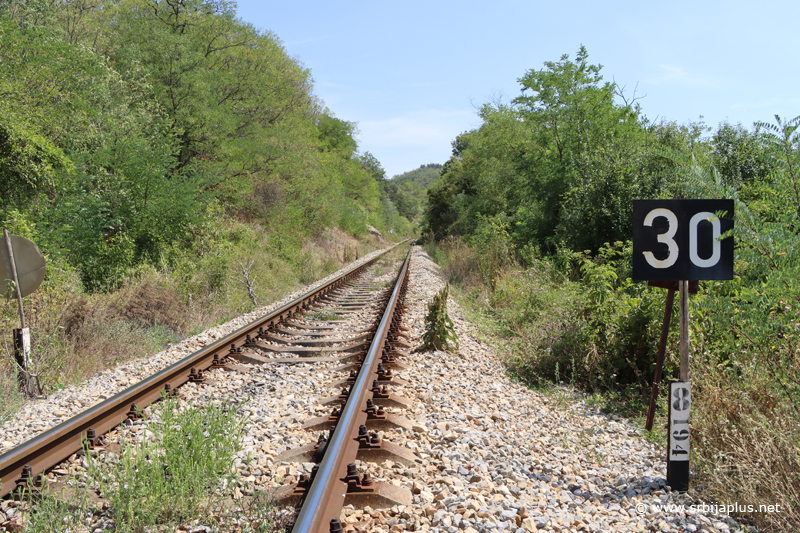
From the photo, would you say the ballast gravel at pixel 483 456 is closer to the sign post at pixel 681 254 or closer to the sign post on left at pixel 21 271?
the sign post at pixel 681 254

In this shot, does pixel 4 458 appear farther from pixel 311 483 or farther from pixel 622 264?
pixel 622 264

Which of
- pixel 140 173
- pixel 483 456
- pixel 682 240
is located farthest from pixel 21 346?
pixel 140 173

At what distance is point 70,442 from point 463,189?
104 feet

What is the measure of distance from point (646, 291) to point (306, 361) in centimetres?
426

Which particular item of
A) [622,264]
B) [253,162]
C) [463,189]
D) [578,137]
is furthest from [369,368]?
[463,189]

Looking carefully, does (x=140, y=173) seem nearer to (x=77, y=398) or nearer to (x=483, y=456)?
(x=77, y=398)

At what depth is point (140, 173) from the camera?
13.0 meters

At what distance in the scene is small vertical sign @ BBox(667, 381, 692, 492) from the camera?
3.12 metres

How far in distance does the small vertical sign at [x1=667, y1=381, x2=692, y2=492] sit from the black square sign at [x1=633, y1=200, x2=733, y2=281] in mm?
760

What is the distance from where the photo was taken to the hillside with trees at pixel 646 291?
10.6ft

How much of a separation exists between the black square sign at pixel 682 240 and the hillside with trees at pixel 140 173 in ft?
19.7

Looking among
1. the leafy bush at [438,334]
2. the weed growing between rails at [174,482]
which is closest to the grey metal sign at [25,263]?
the weed growing between rails at [174,482]

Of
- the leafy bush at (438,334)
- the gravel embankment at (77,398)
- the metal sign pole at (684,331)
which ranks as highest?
the metal sign pole at (684,331)

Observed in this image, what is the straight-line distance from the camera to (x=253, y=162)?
20.9 metres
